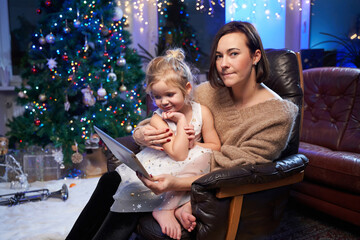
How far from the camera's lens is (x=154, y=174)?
4.75 ft

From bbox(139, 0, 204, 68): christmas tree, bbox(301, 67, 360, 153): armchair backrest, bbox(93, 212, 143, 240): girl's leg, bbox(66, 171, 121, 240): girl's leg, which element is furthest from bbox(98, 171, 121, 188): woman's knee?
bbox(139, 0, 204, 68): christmas tree

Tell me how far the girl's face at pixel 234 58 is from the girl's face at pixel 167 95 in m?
0.25

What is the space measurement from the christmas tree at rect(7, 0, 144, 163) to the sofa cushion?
5.84 feet

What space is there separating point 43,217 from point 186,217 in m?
1.46

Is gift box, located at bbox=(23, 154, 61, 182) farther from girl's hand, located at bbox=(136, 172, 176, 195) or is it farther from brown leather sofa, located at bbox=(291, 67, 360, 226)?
brown leather sofa, located at bbox=(291, 67, 360, 226)

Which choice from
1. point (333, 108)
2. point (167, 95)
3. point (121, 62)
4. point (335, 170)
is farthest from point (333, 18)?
A: point (167, 95)

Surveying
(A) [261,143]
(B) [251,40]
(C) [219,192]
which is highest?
(B) [251,40]

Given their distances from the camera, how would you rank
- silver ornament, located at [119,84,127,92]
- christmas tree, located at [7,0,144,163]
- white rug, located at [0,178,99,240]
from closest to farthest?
white rug, located at [0,178,99,240] → christmas tree, located at [7,0,144,163] → silver ornament, located at [119,84,127,92]

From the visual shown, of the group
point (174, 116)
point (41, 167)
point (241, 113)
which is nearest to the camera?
point (174, 116)

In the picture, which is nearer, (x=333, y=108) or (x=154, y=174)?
(x=154, y=174)

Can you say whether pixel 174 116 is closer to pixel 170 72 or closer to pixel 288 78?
pixel 170 72

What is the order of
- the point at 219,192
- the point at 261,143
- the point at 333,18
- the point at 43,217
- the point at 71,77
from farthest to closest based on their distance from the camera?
1. the point at 333,18
2. the point at 71,77
3. the point at 43,217
4. the point at 261,143
5. the point at 219,192

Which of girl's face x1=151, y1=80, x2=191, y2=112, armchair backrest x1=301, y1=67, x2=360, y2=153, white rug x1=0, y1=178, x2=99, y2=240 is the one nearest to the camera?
girl's face x1=151, y1=80, x2=191, y2=112

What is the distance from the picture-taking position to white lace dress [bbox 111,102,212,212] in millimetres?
1385
